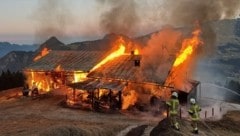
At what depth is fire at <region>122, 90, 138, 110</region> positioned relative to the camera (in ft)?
135

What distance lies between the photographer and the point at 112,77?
43281 mm

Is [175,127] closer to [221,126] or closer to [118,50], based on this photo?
[221,126]

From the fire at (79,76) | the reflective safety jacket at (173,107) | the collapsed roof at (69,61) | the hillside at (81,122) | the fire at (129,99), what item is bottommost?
the hillside at (81,122)

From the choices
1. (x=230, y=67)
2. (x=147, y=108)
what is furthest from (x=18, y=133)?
(x=230, y=67)

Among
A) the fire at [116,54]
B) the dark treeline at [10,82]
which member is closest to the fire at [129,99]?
the fire at [116,54]

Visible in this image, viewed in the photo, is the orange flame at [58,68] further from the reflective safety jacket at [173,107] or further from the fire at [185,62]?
the reflective safety jacket at [173,107]

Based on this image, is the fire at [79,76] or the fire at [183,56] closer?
the fire at [183,56]

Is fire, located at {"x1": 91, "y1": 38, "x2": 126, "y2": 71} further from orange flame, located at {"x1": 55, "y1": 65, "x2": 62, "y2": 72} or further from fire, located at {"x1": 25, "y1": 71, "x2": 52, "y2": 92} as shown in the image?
fire, located at {"x1": 25, "y1": 71, "x2": 52, "y2": 92}

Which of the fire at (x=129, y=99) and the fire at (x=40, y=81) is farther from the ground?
the fire at (x=40, y=81)

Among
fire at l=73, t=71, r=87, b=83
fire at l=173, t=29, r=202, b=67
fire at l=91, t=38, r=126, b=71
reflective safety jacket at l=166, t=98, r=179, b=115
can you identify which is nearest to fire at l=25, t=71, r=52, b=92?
fire at l=73, t=71, r=87, b=83

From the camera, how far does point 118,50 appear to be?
52281 millimetres

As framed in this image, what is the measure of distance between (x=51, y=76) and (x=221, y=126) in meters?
25.2

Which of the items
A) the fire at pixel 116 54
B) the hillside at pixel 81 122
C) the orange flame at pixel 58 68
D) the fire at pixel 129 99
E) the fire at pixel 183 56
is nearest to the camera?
the hillside at pixel 81 122

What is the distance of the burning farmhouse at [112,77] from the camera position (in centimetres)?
4116
